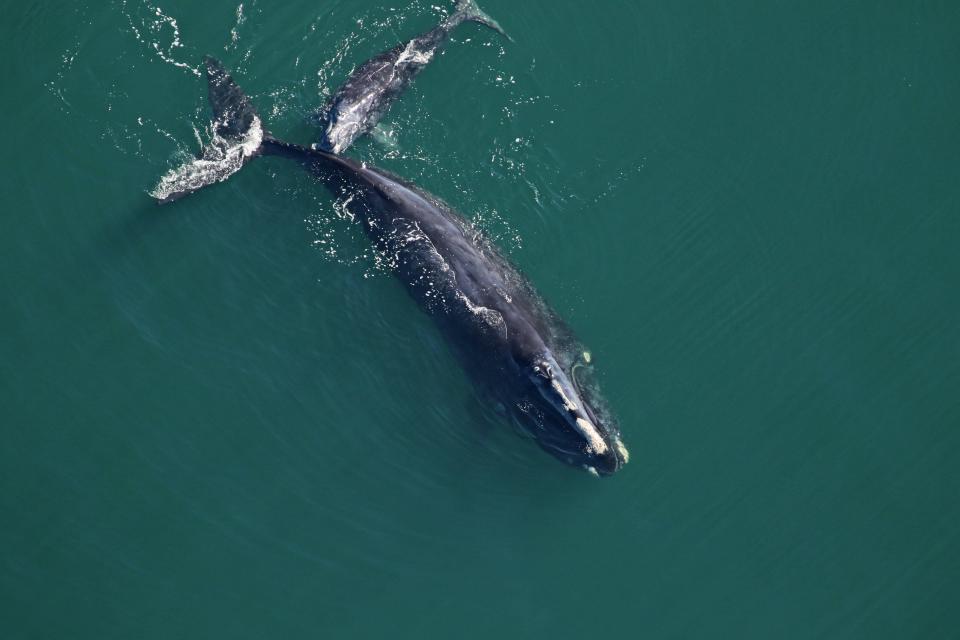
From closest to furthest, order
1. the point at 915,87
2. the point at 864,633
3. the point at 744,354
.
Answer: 1. the point at 864,633
2. the point at 744,354
3. the point at 915,87

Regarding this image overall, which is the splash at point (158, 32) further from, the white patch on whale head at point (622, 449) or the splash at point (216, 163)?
the white patch on whale head at point (622, 449)

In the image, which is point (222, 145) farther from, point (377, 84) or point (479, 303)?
point (479, 303)

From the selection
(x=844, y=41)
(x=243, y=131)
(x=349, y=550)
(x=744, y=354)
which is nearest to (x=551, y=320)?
(x=744, y=354)

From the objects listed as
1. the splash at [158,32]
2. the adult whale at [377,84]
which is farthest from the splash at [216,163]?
the splash at [158,32]

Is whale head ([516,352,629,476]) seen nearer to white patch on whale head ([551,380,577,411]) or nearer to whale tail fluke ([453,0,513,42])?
white patch on whale head ([551,380,577,411])

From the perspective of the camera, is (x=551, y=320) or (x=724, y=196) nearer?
(x=551, y=320)

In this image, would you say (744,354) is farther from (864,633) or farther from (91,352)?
(91,352)
